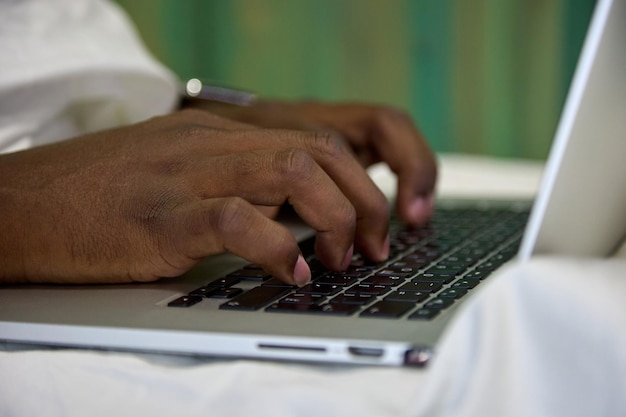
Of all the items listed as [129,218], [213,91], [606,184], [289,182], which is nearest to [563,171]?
[606,184]

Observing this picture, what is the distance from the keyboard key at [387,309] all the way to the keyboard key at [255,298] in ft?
0.23

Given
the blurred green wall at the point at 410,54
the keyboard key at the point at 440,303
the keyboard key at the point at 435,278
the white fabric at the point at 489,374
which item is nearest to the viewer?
the white fabric at the point at 489,374

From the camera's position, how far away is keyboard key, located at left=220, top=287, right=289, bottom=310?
0.55m

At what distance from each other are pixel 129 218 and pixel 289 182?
0.12 metres

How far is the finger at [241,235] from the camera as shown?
1.85ft

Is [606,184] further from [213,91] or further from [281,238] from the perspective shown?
[213,91]

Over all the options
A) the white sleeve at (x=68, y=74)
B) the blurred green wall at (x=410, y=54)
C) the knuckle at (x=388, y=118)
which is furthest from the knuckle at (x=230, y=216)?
the blurred green wall at (x=410, y=54)

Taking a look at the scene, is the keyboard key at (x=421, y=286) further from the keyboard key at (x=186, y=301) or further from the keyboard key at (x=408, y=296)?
the keyboard key at (x=186, y=301)

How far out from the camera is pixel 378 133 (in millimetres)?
1115

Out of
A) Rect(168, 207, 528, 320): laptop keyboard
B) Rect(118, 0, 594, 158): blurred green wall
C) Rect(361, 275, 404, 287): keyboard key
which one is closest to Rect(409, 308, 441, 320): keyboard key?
Rect(168, 207, 528, 320): laptop keyboard

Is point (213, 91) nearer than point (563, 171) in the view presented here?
No

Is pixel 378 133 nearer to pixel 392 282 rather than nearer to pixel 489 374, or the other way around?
pixel 392 282

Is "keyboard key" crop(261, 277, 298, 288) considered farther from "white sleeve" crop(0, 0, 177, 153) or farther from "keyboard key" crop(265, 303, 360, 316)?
"white sleeve" crop(0, 0, 177, 153)

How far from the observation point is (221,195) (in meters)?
0.62
